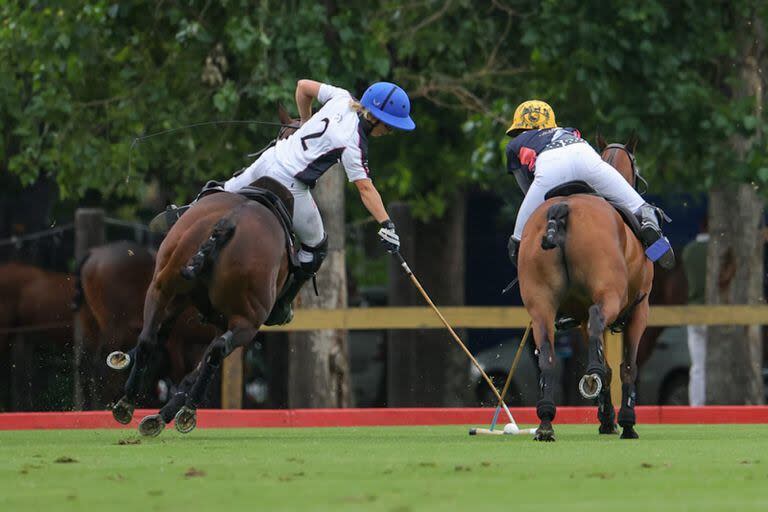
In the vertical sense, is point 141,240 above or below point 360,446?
above

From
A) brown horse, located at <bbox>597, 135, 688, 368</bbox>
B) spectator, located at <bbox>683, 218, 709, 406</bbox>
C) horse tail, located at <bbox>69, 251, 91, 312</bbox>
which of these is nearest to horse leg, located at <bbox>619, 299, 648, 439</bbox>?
horse tail, located at <bbox>69, 251, 91, 312</bbox>

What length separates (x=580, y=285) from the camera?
10664mm

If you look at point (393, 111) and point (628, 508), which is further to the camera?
point (393, 111)

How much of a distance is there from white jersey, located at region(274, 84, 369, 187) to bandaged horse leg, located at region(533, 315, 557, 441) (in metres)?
1.48

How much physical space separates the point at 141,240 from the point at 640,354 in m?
5.42

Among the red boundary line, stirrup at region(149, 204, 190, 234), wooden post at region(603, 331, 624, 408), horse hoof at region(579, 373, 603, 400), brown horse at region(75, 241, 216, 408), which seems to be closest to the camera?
horse hoof at region(579, 373, 603, 400)

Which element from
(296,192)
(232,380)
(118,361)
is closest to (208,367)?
(118,361)

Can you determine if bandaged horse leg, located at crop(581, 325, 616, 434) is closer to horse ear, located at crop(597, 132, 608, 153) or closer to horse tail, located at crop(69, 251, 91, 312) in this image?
horse ear, located at crop(597, 132, 608, 153)

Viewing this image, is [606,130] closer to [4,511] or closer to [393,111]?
[393,111]

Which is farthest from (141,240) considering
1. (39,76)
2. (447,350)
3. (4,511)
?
(4,511)

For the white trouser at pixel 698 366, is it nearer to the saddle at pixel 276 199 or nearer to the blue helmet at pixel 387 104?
the blue helmet at pixel 387 104

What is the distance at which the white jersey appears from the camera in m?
11.1

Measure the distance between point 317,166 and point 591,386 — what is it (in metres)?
2.29

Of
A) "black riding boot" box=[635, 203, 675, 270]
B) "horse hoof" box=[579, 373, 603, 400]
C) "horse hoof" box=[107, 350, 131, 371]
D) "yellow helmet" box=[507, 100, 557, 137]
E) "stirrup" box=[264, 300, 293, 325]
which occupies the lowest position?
"horse hoof" box=[579, 373, 603, 400]
